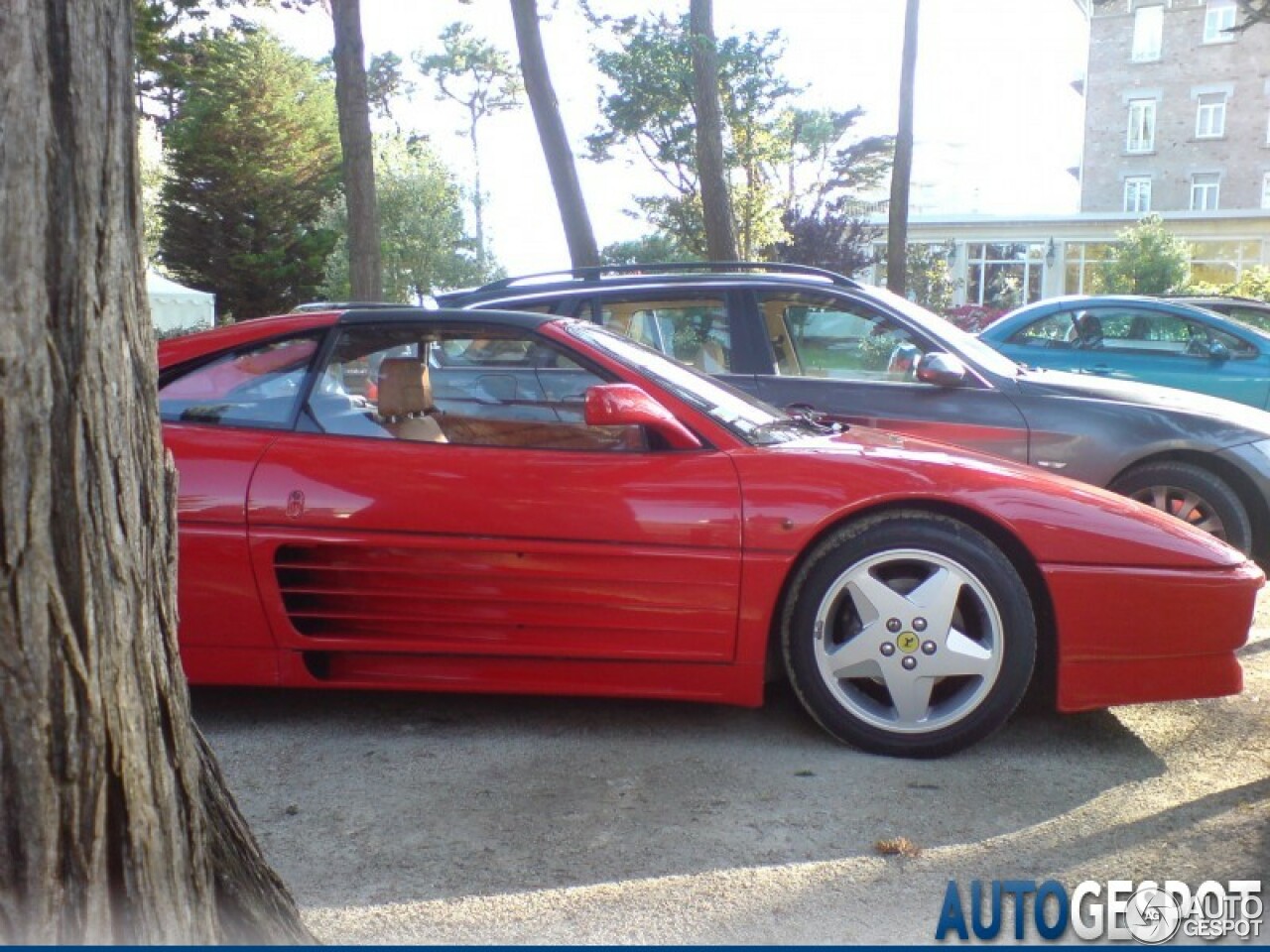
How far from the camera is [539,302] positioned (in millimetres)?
6863

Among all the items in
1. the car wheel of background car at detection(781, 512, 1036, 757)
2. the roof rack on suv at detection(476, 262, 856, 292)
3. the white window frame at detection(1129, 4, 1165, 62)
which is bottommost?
the car wheel of background car at detection(781, 512, 1036, 757)

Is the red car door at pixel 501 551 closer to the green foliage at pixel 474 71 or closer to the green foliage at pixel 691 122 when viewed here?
the green foliage at pixel 691 122

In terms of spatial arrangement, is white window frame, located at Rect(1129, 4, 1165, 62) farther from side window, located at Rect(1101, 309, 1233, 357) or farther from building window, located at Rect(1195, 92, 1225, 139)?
side window, located at Rect(1101, 309, 1233, 357)

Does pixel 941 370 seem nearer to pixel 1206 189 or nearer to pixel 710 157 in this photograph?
pixel 710 157

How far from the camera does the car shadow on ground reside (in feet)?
11.3

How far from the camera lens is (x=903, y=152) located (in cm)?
2111

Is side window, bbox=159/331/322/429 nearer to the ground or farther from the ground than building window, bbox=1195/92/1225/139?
nearer to the ground

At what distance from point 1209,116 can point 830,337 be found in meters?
46.9

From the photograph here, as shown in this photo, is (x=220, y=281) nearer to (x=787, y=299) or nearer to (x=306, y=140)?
(x=306, y=140)

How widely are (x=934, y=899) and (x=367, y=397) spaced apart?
2555 millimetres

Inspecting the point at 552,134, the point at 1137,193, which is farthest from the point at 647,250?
the point at 1137,193

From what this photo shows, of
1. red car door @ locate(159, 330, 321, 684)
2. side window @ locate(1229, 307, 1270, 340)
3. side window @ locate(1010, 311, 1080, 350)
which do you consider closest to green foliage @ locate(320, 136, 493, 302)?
side window @ locate(1229, 307, 1270, 340)

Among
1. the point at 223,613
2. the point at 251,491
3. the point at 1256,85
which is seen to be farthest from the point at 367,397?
the point at 1256,85

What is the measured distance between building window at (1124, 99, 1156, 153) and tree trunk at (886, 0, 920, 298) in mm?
31382
